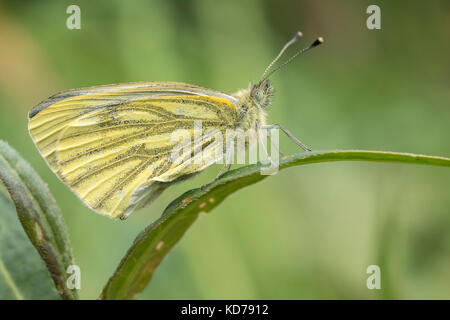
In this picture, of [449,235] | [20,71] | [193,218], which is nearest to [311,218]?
[449,235]

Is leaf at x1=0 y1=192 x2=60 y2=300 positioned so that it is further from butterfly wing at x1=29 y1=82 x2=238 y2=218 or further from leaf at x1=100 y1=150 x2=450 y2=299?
butterfly wing at x1=29 y1=82 x2=238 y2=218

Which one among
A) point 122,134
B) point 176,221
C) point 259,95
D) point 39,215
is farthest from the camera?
point 259,95

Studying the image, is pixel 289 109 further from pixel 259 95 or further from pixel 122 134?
pixel 122 134

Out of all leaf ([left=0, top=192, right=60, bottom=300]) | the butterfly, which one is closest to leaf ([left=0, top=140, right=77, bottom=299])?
leaf ([left=0, top=192, right=60, bottom=300])

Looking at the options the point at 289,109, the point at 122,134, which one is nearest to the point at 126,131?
the point at 122,134

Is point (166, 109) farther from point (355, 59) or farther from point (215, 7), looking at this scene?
point (355, 59)

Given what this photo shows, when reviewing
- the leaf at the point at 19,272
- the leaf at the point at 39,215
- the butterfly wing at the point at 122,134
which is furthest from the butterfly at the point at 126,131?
the leaf at the point at 39,215
